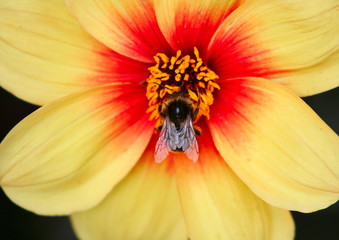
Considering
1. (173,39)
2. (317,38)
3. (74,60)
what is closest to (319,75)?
(317,38)

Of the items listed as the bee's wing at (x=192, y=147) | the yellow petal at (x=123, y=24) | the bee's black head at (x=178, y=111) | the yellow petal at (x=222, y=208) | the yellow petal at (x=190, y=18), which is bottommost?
the yellow petal at (x=222, y=208)

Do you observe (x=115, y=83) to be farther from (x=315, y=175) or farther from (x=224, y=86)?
(x=315, y=175)

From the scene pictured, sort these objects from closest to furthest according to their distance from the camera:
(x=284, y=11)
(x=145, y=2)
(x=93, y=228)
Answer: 1. (x=284, y=11)
2. (x=145, y=2)
3. (x=93, y=228)

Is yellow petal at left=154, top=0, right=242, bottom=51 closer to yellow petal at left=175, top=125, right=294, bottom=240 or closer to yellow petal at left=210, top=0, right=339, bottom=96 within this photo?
yellow petal at left=210, top=0, right=339, bottom=96

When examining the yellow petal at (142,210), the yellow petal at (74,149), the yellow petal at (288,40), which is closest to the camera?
the yellow petal at (288,40)

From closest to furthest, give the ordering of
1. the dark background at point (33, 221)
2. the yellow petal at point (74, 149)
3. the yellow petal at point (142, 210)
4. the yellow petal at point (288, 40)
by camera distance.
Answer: the yellow petal at point (288, 40) → the yellow petal at point (74, 149) → the yellow petal at point (142, 210) → the dark background at point (33, 221)

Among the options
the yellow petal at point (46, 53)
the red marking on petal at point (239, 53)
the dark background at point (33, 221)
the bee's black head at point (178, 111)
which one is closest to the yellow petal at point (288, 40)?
the red marking on petal at point (239, 53)

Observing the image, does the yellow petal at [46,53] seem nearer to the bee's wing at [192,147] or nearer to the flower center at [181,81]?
the flower center at [181,81]

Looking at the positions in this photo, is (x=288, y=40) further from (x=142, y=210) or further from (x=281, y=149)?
(x=142, y=210)
